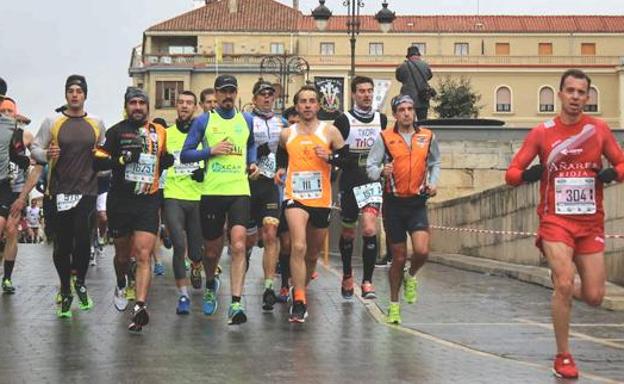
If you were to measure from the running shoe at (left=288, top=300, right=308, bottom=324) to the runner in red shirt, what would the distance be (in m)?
2.73

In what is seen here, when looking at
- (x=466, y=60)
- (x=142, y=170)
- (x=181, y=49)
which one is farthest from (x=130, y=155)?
(x=181, y=49)

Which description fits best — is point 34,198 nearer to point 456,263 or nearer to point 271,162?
point 456,263

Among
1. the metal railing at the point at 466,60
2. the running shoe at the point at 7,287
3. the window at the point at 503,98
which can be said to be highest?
the metal railing at the point at 466,60

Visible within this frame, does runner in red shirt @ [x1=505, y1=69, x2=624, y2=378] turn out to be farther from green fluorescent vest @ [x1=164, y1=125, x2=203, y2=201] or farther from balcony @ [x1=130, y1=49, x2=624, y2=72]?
balcony @ [x1=130, y1=49, x2=624, y2=72]

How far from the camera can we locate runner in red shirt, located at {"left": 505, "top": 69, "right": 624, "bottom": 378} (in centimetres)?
872

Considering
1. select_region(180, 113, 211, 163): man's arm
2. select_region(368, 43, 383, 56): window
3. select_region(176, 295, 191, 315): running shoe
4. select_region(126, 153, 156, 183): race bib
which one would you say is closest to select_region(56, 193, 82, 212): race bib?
select_region(126, 153, 156, 183): race bib

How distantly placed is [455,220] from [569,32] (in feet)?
289

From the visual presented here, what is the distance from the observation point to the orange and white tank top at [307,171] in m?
11.5

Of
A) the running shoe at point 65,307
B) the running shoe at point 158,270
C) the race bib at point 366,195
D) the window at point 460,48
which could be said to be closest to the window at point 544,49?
the window at point 460,48

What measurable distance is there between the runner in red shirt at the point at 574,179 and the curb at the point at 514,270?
4279 mm

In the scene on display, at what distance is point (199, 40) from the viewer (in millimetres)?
113000

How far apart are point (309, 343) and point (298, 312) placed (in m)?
1.17

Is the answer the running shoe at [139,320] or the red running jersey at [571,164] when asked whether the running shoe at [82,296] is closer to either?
the running shoe at [139,320]

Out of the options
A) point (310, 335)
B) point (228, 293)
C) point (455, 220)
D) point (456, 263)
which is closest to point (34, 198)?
point (455, 220)
